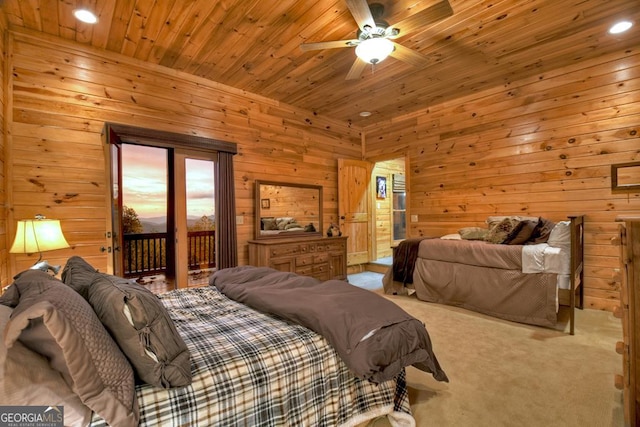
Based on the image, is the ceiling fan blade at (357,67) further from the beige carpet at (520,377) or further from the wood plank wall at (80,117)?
the beige carpet at (520,377)

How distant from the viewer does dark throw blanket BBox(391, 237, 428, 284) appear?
13.5ft

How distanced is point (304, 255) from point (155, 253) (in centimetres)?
351

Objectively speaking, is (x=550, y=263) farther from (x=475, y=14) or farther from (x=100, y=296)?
(x=100, y=296)

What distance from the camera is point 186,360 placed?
3.67 feet

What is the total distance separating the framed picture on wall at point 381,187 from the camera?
6.75m

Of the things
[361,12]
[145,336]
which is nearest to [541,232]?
[361,12]

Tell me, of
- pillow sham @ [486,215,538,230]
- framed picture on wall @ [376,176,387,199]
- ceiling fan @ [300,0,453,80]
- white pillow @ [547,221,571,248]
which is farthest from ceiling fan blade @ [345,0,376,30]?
framed picture on wall @ [376,176,387,199]

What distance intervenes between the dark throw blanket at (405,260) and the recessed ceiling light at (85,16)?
14.0 feet

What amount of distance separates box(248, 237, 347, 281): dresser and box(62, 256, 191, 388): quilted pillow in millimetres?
2822

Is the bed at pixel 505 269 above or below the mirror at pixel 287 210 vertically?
below

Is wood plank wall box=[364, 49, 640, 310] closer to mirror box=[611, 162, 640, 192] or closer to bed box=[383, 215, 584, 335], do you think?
mirror box=[611, 162, 640, 192]

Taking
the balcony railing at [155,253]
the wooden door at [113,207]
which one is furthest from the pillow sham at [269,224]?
the wooden door at [113,207]

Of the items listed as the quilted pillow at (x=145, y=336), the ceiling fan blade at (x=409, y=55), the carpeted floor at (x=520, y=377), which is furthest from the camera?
the ceiling fan blade at (x=409, y=55)

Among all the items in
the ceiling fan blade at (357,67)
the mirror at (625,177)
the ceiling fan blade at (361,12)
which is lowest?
the mirror at (625,177)
